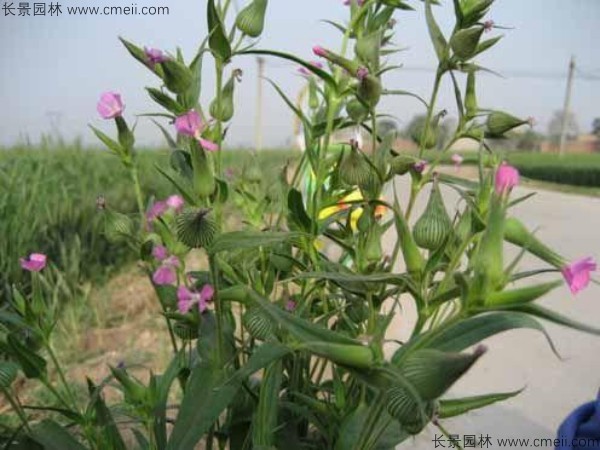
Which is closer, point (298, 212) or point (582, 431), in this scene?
point (298, 212)

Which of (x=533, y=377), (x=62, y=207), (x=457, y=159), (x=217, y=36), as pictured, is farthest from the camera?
(x=62, y=207)

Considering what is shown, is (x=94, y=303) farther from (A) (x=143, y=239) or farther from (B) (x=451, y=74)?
(B) (x=451, y=74)

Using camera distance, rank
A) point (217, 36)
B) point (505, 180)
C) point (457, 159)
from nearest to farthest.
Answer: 1. point (505, 180)
2. point (217, 36)
3. point (457, 159)

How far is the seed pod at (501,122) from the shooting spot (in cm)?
40

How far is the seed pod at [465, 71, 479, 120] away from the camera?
0.40 meters

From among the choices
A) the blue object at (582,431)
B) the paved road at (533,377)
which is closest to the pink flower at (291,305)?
the blue object at (582,431)

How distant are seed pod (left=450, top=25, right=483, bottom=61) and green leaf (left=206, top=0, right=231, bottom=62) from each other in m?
0.13

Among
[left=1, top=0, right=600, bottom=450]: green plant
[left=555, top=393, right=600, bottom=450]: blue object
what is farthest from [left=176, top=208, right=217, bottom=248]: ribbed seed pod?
[left=555, top=393, right=600, bottom=450]: blue object

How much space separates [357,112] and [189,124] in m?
0.13

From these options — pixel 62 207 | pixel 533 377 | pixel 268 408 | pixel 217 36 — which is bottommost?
pixel 533 377

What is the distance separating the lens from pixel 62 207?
155 cm

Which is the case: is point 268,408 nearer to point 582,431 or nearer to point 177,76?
point 177,76

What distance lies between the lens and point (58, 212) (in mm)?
1533

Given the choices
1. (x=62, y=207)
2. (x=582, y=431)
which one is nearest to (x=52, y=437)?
(x=582, y=431)
